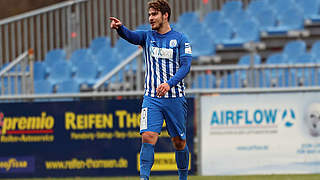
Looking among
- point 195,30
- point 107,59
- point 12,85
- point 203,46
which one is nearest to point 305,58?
point 203,46

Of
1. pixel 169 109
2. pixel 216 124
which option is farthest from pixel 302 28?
pixel 169 109

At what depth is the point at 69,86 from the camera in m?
15.8

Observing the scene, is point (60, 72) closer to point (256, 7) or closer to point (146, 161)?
point (256, 7)

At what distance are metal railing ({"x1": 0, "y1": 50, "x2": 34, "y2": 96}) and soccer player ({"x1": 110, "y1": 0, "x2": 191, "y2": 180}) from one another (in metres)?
5.29

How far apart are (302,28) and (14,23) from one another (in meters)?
6.24

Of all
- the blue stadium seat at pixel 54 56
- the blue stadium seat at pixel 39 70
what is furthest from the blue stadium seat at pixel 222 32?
the blue stadium seat at pixel 39 70

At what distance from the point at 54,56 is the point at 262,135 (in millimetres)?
7584

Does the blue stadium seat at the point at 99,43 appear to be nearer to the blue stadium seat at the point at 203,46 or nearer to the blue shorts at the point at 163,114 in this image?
the blue stadium seat at the point at 203,46

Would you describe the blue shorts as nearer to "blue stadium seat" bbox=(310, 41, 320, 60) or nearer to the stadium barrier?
the stadium barrier

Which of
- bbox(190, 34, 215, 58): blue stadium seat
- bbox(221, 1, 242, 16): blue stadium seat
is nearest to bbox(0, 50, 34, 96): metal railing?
bbox(190, 34, 215, 58): blue stadium seat

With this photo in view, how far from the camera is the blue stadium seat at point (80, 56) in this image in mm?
17312

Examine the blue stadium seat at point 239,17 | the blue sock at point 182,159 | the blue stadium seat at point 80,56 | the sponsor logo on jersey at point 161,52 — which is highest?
the blue stadium seat at point 239,17

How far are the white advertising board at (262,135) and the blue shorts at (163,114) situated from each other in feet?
10.5

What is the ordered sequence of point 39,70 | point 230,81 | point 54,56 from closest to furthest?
point 230,81
point 39,70
point 54,56
